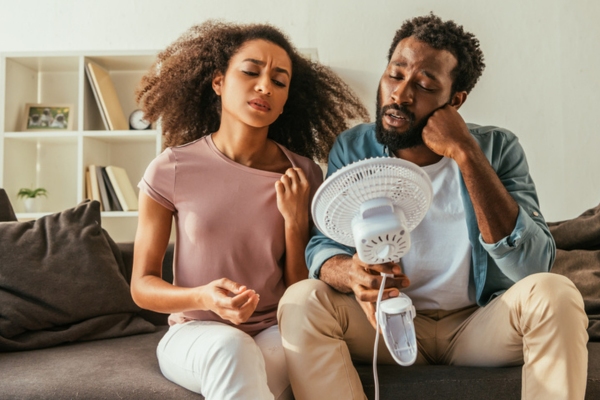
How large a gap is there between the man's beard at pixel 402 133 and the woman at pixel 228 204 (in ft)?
0.78

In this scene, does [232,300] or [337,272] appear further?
[337,272]

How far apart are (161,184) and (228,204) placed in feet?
0.60

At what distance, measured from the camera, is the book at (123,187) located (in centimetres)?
317

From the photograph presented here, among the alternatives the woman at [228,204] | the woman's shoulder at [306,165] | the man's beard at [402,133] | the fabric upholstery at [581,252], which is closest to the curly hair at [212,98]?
the woman at [228,204]

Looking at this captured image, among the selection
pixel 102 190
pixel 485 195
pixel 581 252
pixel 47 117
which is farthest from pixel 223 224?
pixel 47 117

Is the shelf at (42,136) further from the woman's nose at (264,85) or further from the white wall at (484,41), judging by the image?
the woman's nose at (264,85)

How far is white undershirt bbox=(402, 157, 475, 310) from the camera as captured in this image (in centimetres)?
158

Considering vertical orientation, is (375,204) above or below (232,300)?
above

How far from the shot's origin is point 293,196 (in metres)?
1.66

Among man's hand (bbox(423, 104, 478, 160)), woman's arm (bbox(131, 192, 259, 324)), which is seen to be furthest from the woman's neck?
man's hand (bbox(423, 104, 478, 160))

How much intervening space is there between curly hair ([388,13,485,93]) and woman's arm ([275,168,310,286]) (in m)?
0.47

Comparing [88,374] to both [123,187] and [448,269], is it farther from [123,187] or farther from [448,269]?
[123,187]

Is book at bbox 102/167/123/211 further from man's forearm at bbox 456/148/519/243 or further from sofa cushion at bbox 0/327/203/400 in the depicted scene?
man's forearm at bbox 456/148/519/243

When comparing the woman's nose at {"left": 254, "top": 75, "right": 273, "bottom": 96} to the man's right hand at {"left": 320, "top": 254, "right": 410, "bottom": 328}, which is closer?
the man's right hand at {"left": 320, "top": 254, "right": 410, "bottom": 328}
